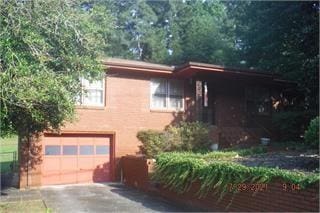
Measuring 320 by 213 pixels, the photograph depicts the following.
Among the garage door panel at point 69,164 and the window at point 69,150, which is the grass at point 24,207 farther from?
the window at point 69,150

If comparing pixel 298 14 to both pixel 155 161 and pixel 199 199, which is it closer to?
pixel 155 161

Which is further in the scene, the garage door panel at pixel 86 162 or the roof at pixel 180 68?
the roof at pixel 180 68

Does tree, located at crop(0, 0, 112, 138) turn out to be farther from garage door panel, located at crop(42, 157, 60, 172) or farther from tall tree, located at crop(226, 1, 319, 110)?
tall tree, located at crop(226, 1, 319, 110)

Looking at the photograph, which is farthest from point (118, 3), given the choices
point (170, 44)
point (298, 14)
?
point (298, 14)

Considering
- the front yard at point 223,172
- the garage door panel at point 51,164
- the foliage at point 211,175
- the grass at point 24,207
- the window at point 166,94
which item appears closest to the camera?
the foliage at point 211,175

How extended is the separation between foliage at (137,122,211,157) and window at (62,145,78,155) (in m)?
2.95

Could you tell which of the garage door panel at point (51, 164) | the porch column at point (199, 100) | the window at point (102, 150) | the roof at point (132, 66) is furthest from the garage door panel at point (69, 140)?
the porch column at point (199, 100)

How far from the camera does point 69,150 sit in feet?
65.9

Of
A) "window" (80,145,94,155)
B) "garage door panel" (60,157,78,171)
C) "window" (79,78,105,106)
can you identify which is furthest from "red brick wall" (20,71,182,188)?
"garage door panel" (60,157,78,171)

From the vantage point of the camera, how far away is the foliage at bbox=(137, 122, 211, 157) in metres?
19.5

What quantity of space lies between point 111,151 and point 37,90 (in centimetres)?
995

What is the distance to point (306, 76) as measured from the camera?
22.0m

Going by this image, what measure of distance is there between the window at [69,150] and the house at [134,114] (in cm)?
4

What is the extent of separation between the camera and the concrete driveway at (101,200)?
540 inches
